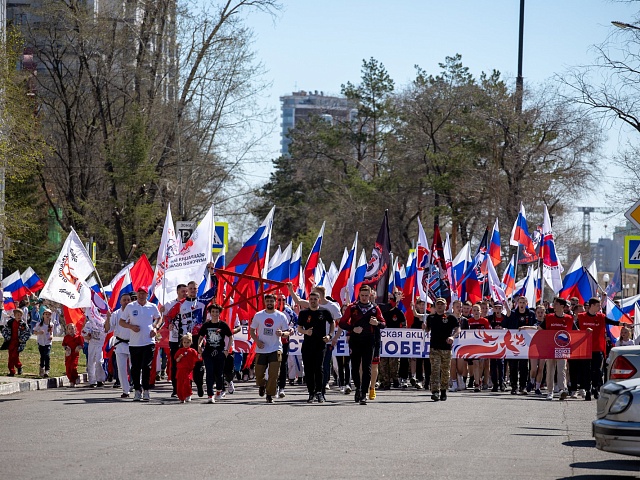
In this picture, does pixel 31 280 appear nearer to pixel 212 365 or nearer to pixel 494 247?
pixel 494 247

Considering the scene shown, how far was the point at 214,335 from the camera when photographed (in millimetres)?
17906

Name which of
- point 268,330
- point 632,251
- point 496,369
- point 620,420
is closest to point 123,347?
point 268,330

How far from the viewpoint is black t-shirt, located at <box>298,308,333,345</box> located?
18.0 metres

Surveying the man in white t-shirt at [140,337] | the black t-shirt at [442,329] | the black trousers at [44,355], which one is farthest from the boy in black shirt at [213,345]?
the black trousers at [44,355]

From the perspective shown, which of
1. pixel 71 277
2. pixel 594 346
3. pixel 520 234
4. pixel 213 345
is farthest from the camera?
pixel 520 234

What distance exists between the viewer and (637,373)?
11469 millimetres

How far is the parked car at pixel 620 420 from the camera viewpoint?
9.37 m

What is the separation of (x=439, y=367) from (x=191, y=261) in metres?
5.44

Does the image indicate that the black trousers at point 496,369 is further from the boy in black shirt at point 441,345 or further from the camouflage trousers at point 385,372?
the boy in black shirt at point 441,345

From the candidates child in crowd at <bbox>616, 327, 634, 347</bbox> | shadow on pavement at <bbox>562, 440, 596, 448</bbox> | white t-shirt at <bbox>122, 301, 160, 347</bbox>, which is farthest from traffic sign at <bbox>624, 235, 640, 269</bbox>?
shadow on pavement at <bbox>562, 440, 596, 448</bbox>

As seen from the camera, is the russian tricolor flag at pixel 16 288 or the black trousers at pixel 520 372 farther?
the russian tricolor flag at pixel 16 288

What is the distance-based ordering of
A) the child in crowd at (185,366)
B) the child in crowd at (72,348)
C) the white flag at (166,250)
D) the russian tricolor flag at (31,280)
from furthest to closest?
the russian tricolor flag at (31,280) < the child in crowd at (72,348) < the white flag at (166,250) < the child in crowd at (185,366)

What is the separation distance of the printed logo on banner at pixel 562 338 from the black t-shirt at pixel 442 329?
2780 mm

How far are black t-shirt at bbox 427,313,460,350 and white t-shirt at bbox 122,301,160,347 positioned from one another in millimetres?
4659
